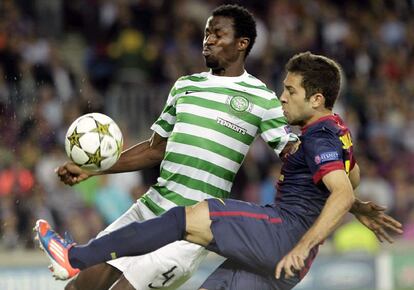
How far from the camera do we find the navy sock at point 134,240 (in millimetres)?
6105

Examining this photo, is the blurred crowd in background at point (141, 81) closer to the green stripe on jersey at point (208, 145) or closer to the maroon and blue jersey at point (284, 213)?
the green stripe on jersey at point (208, 145)

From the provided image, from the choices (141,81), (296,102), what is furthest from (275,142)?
(141,81)

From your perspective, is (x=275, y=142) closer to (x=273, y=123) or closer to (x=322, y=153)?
(x=273, y=123)

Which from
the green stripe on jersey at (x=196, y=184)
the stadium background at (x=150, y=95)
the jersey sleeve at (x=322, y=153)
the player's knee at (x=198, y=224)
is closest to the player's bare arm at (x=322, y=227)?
the jersey sleeve at (x=322, y=153)

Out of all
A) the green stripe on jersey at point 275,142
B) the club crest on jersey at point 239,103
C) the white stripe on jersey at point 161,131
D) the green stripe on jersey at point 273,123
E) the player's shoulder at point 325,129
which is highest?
the club crest on jersey at point 239,103

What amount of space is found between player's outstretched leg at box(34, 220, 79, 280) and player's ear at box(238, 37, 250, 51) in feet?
5.61

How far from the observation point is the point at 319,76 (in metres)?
6.39

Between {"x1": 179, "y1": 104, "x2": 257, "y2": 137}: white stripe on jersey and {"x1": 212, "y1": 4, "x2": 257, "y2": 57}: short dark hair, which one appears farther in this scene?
{"x1": 212, "y1": 4, "x2": 257, "y2": 57}: short dark hair

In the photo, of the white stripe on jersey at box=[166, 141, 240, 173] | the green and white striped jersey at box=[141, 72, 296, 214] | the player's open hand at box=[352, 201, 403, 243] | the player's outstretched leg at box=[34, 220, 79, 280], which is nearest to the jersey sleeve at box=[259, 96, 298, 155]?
the green and white striped jersey at box=[141, 72, 296, 214]

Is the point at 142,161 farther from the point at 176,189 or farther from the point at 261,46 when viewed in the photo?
the point at 261,46

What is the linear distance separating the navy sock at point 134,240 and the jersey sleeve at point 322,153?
0.78 meters

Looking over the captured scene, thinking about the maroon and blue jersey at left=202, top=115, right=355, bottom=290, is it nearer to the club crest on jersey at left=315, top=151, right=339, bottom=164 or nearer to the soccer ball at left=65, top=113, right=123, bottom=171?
the club crest on jersey at left=315, top=151, right=339, bottom=164

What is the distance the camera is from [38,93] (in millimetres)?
13914

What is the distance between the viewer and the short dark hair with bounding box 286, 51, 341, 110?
6.39 metres
